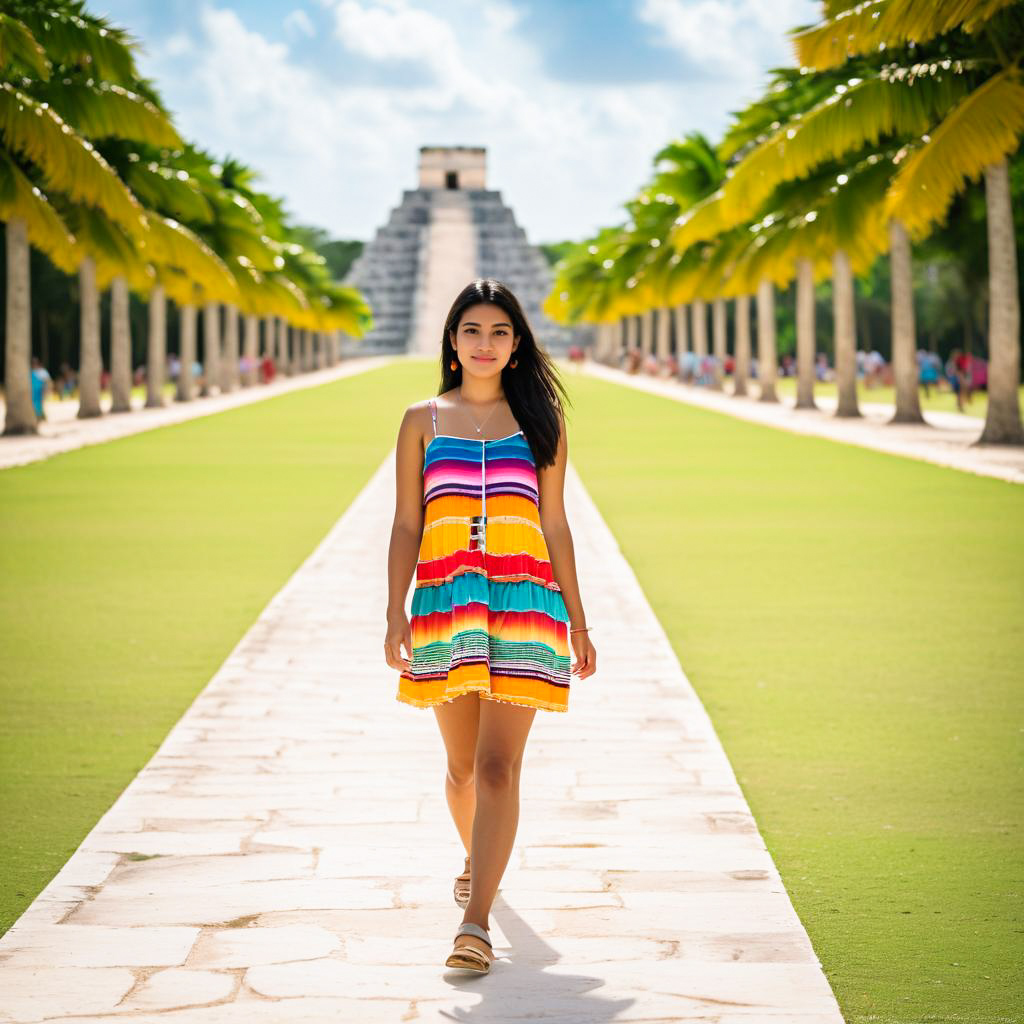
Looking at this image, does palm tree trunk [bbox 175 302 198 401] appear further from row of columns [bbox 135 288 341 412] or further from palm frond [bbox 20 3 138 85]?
palm frond [bbox 20 3 138 85]

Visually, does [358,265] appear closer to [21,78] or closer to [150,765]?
[21,78]

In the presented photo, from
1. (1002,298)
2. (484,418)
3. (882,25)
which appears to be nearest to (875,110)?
(1002,298)

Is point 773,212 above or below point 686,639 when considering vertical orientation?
above

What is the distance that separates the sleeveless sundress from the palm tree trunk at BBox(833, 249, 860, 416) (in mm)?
32086

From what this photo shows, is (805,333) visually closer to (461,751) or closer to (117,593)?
(117,593)

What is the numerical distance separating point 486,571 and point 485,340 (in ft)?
2.24

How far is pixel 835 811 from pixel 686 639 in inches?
152

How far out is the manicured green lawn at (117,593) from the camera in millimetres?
6863

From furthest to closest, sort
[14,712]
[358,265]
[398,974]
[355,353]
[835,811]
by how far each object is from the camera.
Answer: [358,265] → [355,353] → [14,712] → [835,811] → [398,974]

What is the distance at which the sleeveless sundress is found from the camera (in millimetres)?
4645

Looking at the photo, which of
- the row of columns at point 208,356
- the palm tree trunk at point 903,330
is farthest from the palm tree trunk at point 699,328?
the palm tree trunk at point 903,330

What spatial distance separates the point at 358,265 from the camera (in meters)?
148

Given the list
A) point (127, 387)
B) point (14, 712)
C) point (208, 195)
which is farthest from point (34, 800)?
point (208, 195)

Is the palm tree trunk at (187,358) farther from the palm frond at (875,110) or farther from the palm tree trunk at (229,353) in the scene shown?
the palm frond at (875,110)
